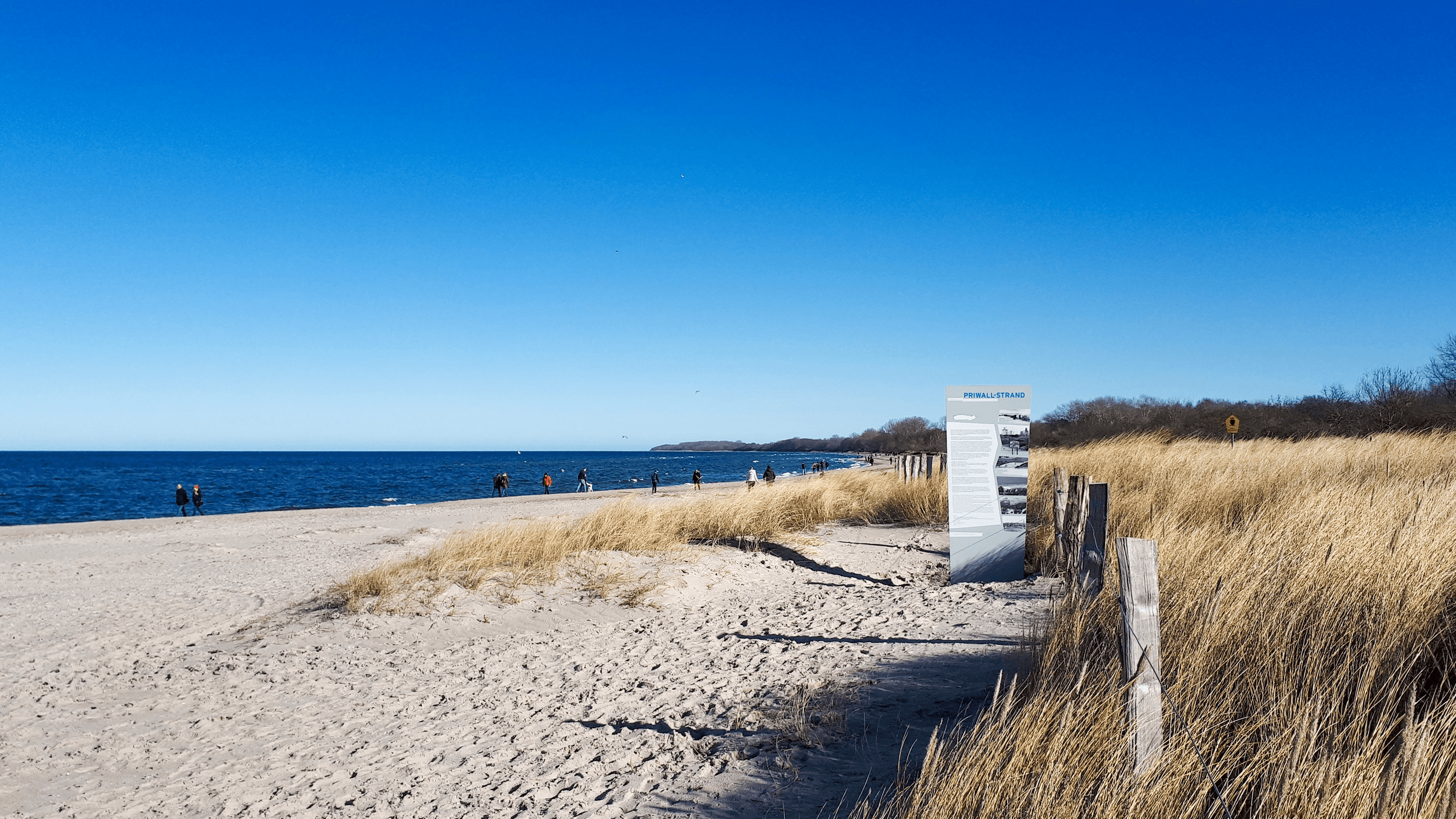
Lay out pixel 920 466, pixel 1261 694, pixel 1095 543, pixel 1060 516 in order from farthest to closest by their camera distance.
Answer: pixel 920 466, pixel 1060 516, pixel 1095 543, pixel 1261 694

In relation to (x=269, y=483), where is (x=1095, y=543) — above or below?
above

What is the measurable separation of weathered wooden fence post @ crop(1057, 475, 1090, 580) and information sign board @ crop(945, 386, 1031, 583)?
0.45 meters

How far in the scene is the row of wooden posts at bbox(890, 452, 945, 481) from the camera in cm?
1711

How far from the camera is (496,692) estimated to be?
5.94 meters

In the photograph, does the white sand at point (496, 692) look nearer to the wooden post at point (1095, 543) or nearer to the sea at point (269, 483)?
the wooden post at point (1095, 543)

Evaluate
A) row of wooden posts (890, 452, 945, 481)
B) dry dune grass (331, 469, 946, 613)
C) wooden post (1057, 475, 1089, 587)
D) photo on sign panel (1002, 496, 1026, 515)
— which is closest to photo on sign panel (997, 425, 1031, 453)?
photo on sign panel (1002, 496, 1026, 515)

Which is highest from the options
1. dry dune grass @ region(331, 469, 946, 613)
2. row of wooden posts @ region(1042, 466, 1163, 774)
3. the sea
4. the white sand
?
row of wooden posts @ region(1042, 466, 1163, 774)

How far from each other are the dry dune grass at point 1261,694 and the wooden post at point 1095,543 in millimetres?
258

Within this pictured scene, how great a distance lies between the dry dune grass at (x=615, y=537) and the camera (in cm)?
883

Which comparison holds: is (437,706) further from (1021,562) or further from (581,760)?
(1021,562)

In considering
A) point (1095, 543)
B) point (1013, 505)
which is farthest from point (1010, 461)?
point (1095, 543)

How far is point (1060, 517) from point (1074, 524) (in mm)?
504

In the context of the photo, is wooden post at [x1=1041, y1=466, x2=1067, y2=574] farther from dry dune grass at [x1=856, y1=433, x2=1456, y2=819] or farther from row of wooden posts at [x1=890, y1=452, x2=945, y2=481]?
row of wooden posts at [x1=890, y1=452, x2=945, y2=481]

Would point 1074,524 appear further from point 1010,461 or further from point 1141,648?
point 1141,648
